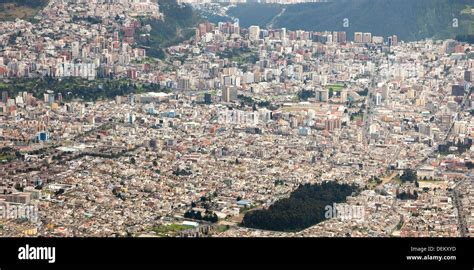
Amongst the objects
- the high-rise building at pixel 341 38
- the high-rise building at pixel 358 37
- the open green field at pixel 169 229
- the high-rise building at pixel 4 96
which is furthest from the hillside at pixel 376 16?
the open green field at pixel 169 229

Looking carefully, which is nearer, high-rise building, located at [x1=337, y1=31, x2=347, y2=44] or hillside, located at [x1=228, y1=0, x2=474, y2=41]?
hillside, located at [x1=228, y1=0, x2=474, y2=41]

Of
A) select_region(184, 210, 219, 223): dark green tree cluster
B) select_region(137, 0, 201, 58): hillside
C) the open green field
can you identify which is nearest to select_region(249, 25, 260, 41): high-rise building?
select_region(137, 0, 201, 58): hillside

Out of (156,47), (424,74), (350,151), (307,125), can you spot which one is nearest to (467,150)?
(350,151)

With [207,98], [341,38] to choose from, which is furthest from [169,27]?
[207,98]

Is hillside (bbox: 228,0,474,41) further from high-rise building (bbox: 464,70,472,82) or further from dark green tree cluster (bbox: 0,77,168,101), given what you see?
dark green tree cluster (bbox: 0,77,168,101)

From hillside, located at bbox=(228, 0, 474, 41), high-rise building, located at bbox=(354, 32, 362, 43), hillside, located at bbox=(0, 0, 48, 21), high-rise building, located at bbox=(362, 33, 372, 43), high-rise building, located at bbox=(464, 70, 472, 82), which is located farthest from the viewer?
high-rise building, located at bbox=(354, 32, 362, 43)

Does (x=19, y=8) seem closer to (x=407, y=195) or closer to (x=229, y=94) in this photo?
(x=229, y=94)

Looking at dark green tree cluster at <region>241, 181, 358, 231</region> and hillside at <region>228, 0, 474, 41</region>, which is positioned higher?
hillside at <region>228, 0, 474, 41</region>

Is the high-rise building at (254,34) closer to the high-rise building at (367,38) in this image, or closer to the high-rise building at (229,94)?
the high-rise building at (367,38)
